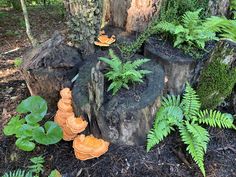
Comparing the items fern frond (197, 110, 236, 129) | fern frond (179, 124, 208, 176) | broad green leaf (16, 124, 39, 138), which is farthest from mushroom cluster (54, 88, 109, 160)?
fern frond (197, 110, 236, 129)

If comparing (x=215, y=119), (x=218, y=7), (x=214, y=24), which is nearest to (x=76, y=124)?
(x=215, y=119)

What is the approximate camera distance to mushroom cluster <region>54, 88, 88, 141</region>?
4180mm

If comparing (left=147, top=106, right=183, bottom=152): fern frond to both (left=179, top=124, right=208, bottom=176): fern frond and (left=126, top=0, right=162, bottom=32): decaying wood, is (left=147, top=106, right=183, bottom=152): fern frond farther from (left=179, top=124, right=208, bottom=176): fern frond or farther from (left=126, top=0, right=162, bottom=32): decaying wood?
(left=126, top=0, right=162, bottom=32): decaying wood

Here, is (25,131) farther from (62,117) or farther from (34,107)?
(62,117)

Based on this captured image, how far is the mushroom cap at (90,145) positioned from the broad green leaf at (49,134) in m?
0.30

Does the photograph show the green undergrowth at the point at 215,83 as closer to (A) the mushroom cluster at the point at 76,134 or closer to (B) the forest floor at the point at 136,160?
(B) the forest floor at the point at 136,160

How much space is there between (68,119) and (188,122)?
6.08 ft

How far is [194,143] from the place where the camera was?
13.9 feet

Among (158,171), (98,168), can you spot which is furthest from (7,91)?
(158,171)

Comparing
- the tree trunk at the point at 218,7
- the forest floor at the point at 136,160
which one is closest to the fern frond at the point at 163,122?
the forest floor at the point at 136,160

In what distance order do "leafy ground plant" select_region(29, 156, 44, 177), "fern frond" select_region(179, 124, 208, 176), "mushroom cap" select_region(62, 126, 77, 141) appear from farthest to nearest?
"mushroom cap" select_region(62, 126, 77, 141)
"leafy ground plant" select_region(29, 156, 44, 177)
"fern frond" select_region(179, 124, 208, 176)

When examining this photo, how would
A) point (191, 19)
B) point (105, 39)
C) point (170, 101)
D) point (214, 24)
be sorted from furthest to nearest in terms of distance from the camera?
1. point (105, 39)
2. point (214, 24)
3. point (191, 19)
4. point (170, 101)

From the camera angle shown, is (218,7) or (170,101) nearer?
(170,101)

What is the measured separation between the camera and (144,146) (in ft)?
14.8
